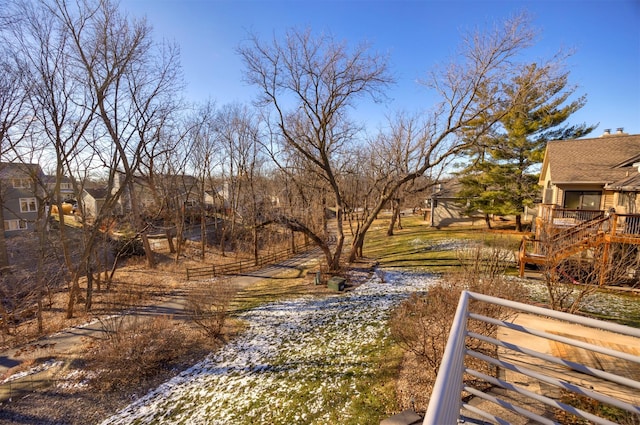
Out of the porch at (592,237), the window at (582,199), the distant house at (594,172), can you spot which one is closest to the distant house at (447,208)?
the distant house at (594,172)

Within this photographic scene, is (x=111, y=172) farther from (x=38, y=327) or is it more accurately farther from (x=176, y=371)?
(x=176, y=371)

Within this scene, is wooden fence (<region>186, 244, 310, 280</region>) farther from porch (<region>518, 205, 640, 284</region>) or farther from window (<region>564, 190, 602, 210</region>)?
window (<region>564, 190, 602, 210</region>)

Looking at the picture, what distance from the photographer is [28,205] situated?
28.1 meters

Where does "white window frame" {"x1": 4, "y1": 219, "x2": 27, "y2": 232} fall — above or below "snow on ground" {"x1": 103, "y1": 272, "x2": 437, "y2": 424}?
above

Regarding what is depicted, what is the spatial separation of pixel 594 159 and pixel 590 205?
281 centimetres

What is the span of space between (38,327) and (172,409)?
10.1 meters

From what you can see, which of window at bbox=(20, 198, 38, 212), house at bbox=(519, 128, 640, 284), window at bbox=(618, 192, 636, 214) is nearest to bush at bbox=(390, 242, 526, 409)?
house at bbox=(519, 128, 640, 284)

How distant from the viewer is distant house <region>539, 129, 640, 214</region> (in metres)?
13.0

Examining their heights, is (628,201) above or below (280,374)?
above

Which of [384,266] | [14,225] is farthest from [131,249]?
[384,266]

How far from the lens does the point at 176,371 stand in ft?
27.7

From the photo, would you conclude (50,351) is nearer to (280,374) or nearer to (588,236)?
(280,374)

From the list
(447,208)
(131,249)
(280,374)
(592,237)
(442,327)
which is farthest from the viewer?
(447,208)

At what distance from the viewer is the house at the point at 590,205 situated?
10094 mm
